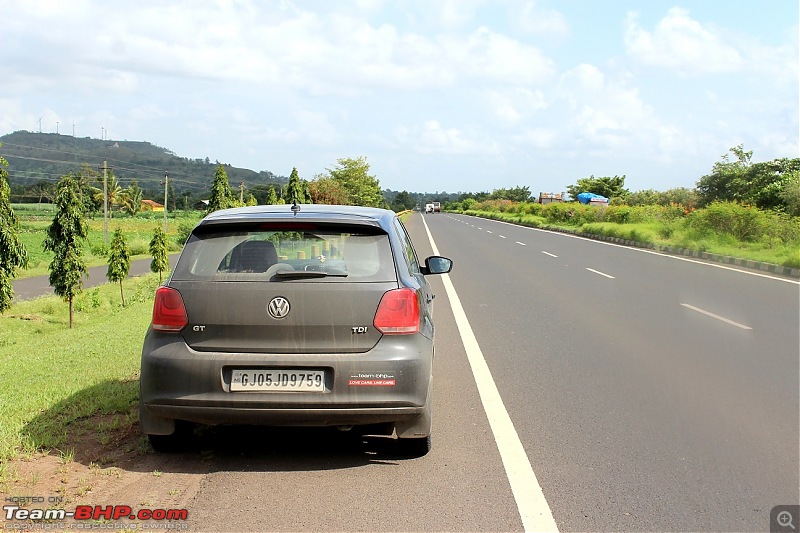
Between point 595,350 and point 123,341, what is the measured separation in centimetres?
571

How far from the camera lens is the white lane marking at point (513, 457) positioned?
12.3 feet

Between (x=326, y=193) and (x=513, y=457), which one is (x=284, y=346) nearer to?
(x=513, y=457)

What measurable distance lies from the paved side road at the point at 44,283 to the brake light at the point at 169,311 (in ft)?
110

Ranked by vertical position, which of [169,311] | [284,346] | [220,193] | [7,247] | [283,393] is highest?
[220,193]

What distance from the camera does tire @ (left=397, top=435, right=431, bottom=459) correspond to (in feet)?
15.4

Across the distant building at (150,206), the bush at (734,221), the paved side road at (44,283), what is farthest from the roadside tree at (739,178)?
the distant building at (150,206)

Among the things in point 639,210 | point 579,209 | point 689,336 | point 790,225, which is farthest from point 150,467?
point 579,209

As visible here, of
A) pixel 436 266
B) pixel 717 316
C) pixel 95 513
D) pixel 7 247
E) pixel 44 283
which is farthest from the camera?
pixel 44 283

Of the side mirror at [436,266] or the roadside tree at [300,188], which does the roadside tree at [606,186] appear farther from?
the side mirror at [436,266]

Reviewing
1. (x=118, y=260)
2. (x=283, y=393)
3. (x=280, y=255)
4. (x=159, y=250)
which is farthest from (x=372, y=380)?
(x=159, y=250)

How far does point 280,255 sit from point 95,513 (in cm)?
184

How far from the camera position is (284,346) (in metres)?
4.29

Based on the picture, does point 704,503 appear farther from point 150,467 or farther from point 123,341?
point 123,341

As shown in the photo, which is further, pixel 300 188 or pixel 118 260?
pixel 300 188
